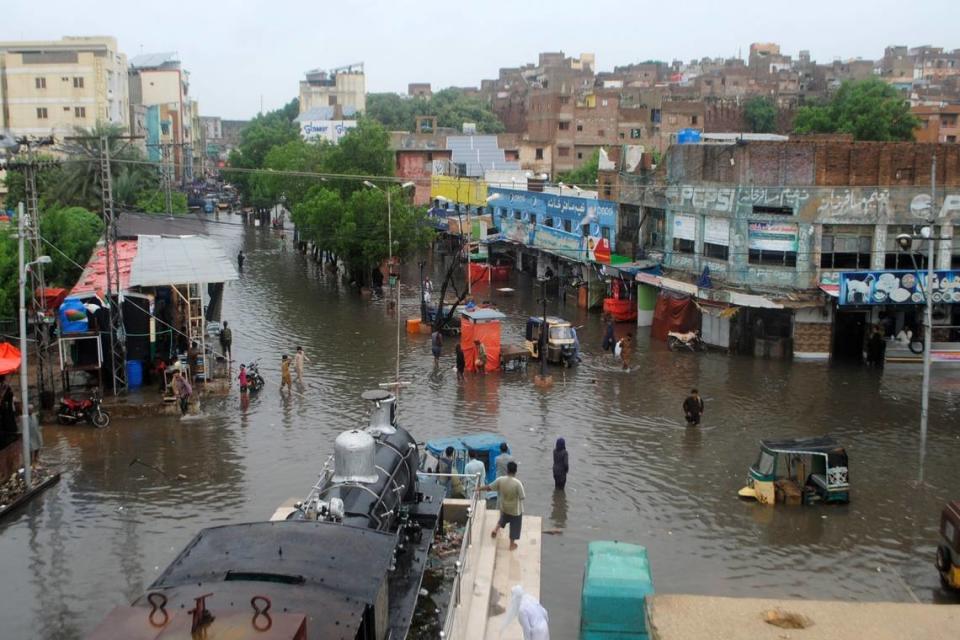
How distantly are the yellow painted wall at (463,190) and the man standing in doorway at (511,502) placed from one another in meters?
39.2

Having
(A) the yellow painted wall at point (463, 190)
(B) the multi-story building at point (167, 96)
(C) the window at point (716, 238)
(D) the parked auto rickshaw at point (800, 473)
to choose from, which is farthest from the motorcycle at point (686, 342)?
(B) the multi-story building at point (167, 96)

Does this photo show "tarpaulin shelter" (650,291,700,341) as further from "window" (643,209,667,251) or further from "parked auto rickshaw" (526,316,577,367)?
"parked auto rickshaw" (526,316,577,367)

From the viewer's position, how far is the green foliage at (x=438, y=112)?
112 metres

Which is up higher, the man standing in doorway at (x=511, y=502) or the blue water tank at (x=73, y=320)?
the blue water tank at (x=73, y=320)

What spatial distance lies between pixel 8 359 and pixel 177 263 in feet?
25.4

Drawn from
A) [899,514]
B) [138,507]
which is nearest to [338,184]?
[138,507]

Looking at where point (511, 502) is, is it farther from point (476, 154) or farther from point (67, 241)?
point (476, 154)

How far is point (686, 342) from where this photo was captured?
32.1m

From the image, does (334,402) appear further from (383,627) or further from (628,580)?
(383,627)

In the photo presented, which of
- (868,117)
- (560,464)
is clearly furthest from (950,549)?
(868,117)

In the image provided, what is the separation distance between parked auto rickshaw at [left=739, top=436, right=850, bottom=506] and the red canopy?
14.4 meters

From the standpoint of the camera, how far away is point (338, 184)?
166 ft

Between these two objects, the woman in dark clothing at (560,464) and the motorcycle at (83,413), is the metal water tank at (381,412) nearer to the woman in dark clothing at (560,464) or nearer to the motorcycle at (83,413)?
the woman in dark clothing at (560,464)

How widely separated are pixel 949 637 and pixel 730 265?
83.1 feet
